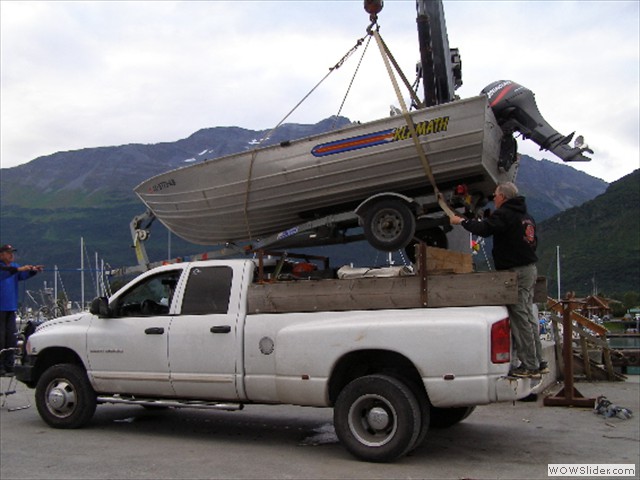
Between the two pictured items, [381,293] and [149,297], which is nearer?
[381,293]

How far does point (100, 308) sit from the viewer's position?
7.49 meters

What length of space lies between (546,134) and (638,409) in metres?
3.69

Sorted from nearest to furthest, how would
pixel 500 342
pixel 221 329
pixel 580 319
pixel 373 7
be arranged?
1. pixel 500 342
2. pixel 221 329
3. pixel 373 7
4. pixel 580 319

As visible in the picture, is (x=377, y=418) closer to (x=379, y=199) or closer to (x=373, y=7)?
(x=379, y=199)

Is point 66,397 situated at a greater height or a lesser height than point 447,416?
greater

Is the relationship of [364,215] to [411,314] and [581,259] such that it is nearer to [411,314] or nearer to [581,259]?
[411,314]

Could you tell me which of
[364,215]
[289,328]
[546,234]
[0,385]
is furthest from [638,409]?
[546,234]

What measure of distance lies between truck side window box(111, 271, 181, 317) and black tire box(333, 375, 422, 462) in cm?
231

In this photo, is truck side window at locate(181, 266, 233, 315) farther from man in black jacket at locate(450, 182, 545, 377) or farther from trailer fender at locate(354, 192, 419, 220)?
man in black jacket at locate(450, 182, 545, 377)

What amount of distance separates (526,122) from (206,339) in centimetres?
411

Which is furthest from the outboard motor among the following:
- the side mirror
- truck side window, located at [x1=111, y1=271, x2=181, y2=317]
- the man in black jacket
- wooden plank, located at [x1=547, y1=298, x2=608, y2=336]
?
the side mirror

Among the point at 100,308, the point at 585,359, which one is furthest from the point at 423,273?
the point at 585,359

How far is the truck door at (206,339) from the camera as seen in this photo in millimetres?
6828

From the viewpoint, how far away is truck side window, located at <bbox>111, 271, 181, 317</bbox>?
24.5ft
